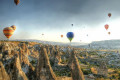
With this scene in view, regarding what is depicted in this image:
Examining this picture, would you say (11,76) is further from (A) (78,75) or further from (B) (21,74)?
(A) (78,75)

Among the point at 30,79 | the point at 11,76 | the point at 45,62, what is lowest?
the point at 30,79

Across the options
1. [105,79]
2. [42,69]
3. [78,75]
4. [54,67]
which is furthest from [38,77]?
[54,67]

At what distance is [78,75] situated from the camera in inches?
687

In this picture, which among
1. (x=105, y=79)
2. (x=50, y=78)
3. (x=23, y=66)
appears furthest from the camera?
(x=105, y=79)

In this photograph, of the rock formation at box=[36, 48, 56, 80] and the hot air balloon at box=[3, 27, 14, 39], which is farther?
the hot air balloon at box=[3, 27, 14, 39]

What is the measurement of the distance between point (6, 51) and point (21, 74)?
18.6 meters

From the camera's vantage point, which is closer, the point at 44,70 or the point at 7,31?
the point at 44,70

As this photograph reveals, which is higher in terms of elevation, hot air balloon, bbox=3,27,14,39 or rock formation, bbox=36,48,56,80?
hot air balloon, bbox=3,27,14,39

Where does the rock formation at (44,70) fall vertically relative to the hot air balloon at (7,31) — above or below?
below

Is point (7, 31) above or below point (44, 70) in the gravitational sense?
above

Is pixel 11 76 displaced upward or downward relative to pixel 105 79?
upward

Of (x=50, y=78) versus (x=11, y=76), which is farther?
(x=50, y=78)

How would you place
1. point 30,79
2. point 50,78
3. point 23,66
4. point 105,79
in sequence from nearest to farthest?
point 50,78
point 30,79
point 23,66
point 105,79

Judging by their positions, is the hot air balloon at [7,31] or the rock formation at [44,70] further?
the hot air balloon at [7,31]
